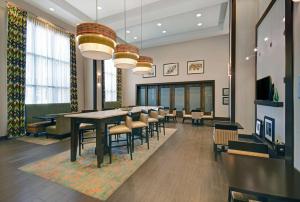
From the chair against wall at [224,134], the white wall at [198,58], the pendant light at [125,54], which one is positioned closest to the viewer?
the chair against wall at [224,134]

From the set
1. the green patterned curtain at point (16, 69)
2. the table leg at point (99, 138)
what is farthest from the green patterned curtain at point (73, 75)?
the table leg at point (99, 138)

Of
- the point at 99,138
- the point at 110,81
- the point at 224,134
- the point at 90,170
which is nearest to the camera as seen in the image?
the point at 90,170

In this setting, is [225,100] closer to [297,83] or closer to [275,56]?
[275,56]

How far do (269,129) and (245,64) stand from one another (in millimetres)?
2177

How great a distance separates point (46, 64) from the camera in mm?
5941

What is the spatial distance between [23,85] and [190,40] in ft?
26.6

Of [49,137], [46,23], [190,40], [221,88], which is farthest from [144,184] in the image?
[190,40]

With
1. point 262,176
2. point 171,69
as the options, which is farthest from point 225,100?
point 262,176

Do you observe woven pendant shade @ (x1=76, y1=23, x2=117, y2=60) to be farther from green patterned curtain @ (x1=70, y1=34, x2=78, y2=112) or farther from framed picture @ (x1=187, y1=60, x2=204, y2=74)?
framed picture @ (x1=187, y1=60, x2=204, y2=74)

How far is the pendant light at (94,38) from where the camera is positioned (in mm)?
2803

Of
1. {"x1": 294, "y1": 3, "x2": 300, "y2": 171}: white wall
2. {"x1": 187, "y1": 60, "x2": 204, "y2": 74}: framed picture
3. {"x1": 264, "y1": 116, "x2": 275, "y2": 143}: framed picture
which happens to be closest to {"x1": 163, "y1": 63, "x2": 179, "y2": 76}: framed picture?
{"x1": 187, "y1": 60, "x2": 204, "y2": 74}: framed picture

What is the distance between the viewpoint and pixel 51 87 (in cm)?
614

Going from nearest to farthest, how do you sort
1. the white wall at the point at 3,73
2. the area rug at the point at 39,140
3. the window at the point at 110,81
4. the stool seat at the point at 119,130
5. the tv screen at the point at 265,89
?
the stool seat at the point at 119,130
the tv screen at the point at 265,89
the area rug at the point at 39,140
the white wall at the point at 3,73
the window at the point at 110,81

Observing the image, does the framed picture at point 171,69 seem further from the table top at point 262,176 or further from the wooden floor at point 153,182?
the table top at point 262,176
